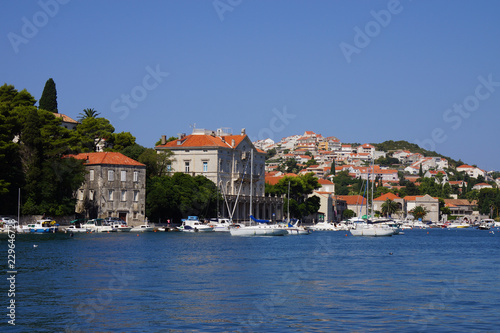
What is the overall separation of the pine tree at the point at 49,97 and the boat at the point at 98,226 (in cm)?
3022

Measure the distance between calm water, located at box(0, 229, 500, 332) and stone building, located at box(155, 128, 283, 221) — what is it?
58.7m

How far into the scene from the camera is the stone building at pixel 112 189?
85000 mm

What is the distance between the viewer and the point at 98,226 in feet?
259

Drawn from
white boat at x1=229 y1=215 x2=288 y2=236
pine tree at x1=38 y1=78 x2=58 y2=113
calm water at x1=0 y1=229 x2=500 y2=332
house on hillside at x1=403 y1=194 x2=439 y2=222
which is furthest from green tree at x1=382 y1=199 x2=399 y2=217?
calm water at x1=0 y1=229 x2=500 y2=332

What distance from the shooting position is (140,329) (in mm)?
20750

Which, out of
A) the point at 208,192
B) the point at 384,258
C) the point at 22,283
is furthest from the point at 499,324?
the point at 208,192

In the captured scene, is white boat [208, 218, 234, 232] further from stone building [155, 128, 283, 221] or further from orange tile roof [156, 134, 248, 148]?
orange tile roof [156, 134, 248, 148]

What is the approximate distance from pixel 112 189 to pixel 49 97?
27.6m

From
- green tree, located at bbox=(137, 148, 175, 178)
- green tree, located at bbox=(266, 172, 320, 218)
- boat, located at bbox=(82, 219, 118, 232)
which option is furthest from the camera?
green tree, located at bbox=(266, 172, 320, 218)

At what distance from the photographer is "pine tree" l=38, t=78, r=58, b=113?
349 ft

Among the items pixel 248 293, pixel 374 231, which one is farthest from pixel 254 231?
pixel 248 293

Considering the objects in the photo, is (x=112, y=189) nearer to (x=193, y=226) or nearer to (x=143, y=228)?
(x=143, y=228)

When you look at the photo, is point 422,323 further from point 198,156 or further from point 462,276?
point 198,156

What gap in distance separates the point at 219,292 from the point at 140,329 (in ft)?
24.7
